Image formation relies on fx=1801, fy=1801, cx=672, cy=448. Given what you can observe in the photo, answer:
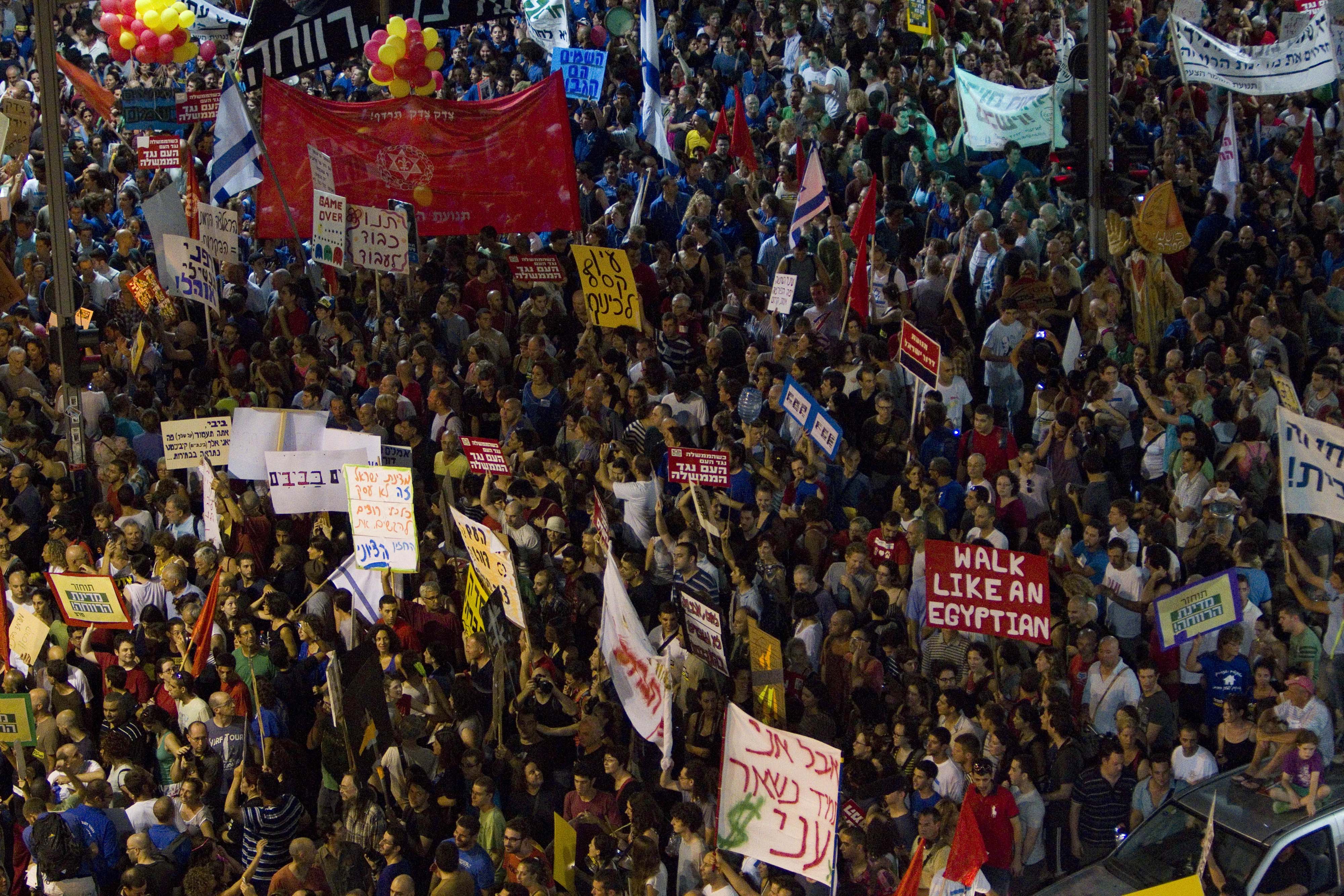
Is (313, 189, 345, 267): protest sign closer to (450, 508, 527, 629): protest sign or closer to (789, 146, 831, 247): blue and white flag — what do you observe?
(789, 146, 831, 247): blue and white flag

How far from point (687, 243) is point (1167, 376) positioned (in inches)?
205

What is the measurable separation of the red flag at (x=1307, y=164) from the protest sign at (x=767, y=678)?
9.48 meters

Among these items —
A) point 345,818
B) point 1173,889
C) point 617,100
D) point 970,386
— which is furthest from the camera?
point 617,100

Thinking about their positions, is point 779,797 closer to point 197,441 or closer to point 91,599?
point 91,599

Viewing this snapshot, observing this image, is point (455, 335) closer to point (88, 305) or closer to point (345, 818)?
point (88, 305)

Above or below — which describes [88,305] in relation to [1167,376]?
below

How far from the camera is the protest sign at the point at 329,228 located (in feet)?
51.7

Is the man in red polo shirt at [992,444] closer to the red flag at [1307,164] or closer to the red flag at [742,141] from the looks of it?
the red flag at [1307,164]

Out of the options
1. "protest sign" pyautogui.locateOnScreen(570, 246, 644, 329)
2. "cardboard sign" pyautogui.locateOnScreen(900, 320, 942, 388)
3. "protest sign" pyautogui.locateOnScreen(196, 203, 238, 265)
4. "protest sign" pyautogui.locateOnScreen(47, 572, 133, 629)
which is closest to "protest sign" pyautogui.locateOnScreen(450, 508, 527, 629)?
"protest sign" pyautogui.locateOnScreen(47, 572, 133, 629)

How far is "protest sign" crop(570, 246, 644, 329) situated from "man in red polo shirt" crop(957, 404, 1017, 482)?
348 centimetres

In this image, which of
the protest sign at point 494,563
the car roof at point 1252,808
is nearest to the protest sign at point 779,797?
the protest sign at point 494,563

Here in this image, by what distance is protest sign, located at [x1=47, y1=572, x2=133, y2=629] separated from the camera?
39.9 feet

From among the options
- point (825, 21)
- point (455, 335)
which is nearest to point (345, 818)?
point (455, 335)

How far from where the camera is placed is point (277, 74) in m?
17.9
